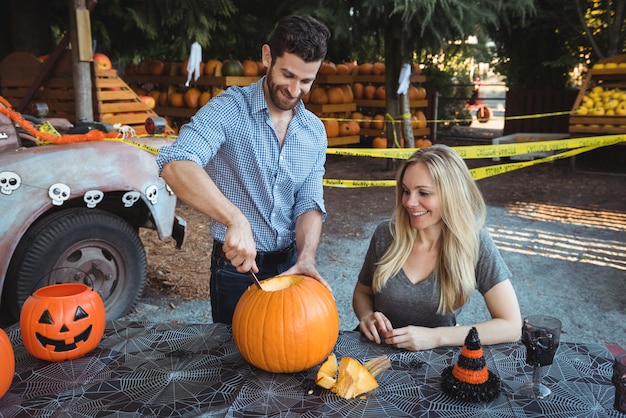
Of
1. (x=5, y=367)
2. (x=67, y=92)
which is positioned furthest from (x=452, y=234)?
(x=67, y=92)

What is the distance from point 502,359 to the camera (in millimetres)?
1856

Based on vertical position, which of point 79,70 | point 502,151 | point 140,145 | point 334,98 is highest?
point 79,70

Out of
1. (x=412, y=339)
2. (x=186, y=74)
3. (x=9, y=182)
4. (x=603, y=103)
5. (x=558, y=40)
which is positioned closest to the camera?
(x=412, y=339)

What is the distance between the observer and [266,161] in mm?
2285

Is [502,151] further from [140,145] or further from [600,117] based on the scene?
[600,117]

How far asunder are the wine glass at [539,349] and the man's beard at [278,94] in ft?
3.90

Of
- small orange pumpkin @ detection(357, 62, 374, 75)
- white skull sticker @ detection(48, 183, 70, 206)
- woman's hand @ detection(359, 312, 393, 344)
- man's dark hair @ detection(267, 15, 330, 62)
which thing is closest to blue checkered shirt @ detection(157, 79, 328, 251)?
man's dark hair @ detection(267, 15, 330, 62)

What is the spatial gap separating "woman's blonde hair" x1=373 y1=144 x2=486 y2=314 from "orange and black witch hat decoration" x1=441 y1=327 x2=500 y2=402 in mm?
622

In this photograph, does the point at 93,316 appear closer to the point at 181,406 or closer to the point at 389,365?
the point at 181,406

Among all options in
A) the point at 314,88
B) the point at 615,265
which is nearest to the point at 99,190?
the point at 615,265

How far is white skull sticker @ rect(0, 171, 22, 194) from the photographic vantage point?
3.16m

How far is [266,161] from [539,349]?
4.12 ft

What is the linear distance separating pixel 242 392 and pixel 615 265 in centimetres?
473

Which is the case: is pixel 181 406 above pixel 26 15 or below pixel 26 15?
below
